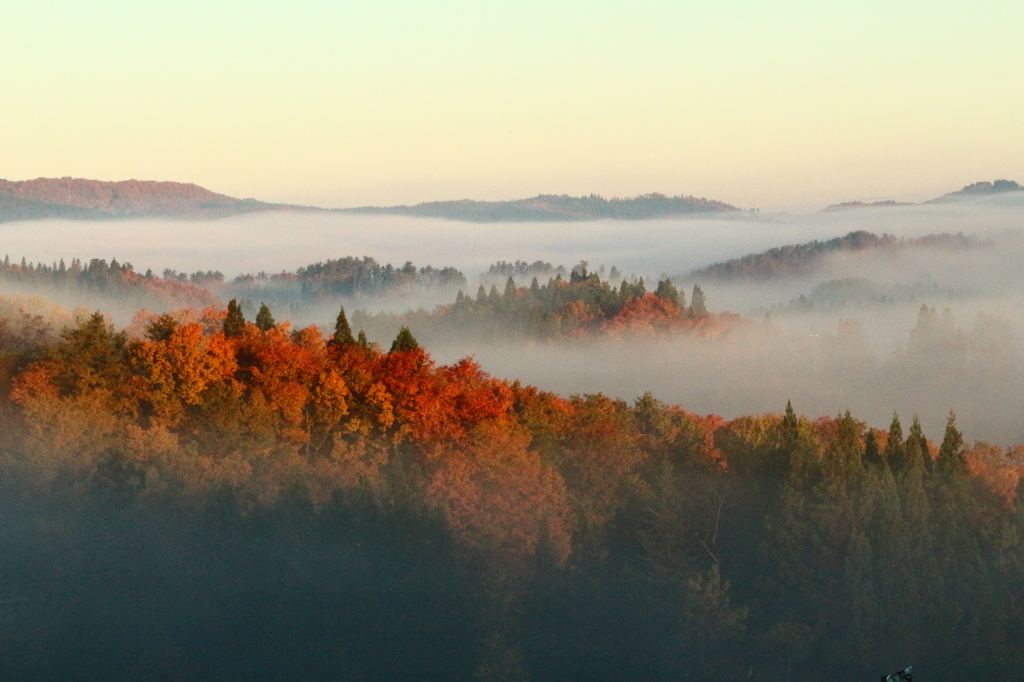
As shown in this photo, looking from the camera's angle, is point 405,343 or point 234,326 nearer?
point 405,343

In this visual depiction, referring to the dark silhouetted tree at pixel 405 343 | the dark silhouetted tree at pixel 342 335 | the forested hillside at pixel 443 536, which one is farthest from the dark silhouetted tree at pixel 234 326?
the dark silhouetted tree at pixel 405 343

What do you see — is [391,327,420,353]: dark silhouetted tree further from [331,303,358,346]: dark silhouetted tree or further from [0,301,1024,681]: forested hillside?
[0,301,1024,681]: forested hillside

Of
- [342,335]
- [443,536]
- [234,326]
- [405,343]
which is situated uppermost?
[234,326]

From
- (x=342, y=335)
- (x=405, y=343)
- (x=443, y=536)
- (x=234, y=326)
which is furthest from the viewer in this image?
(x=234, y=326)

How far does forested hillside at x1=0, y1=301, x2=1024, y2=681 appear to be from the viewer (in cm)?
5281

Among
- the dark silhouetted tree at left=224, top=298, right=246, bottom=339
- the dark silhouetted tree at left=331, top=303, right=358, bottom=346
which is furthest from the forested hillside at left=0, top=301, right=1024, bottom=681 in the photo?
the dark silhouetted tree at left=224, top=298, right=246, bottom=339

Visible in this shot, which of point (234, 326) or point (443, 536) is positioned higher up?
point (234, 326)

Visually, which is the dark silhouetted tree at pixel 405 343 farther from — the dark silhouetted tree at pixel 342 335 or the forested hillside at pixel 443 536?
the forested hillside at pixel 443 536

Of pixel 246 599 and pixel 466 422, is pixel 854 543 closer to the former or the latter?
pixel 466 422

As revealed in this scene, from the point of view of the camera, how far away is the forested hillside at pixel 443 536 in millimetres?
52812

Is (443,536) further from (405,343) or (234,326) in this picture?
(234,326)

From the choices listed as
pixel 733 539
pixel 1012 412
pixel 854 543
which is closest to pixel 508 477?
pixel 733 539

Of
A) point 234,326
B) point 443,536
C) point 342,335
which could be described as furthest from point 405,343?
point 443,536

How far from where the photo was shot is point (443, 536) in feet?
187
